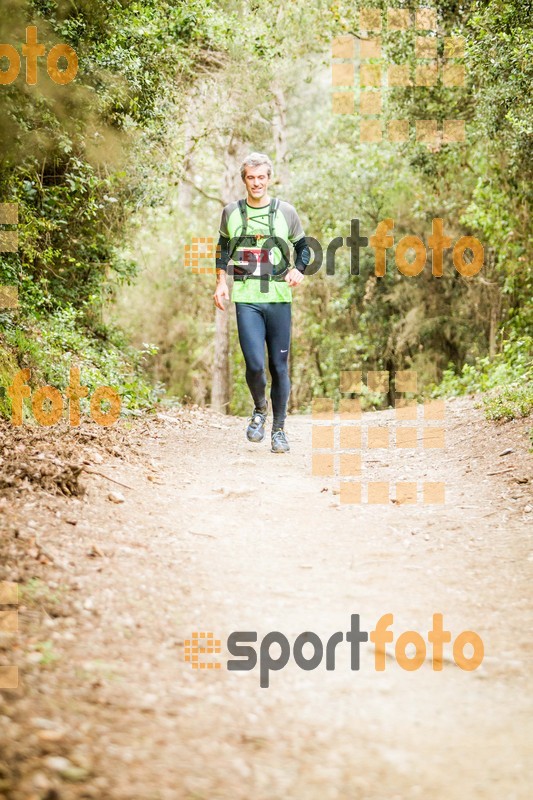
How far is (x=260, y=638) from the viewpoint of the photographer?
9.90 ft

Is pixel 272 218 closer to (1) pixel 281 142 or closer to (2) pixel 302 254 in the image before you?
(2) pixel 302 254

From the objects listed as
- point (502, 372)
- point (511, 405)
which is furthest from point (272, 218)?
point (502, 372)

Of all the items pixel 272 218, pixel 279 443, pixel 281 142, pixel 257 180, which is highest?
pixel 281 142

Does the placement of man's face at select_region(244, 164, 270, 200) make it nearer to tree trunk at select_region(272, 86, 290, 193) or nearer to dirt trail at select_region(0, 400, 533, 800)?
dirt trail at select_region(0, 400, 533, 800)

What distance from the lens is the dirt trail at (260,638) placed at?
6.97 ft

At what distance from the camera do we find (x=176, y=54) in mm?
10180

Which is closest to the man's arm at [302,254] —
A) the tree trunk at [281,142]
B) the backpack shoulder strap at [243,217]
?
the backpack shoulder strap at [243,217]

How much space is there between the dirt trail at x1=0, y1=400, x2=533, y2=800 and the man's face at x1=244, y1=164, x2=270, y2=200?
2421mm

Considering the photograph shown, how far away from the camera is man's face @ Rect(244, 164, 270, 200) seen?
6022mm

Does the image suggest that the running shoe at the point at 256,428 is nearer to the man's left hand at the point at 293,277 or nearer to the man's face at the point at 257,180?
the man's left hand at the point at 293,277

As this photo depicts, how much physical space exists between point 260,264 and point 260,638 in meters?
3.97

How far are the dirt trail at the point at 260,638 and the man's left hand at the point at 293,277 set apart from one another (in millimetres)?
1746

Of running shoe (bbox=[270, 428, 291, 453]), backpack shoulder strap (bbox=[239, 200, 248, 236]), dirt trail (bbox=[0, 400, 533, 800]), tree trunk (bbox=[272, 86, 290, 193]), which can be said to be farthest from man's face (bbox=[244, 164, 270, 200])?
tree trunk (bbox=[272, 86, 290, 193])

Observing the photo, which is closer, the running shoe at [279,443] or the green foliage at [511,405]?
the running shoe at [279,443]
